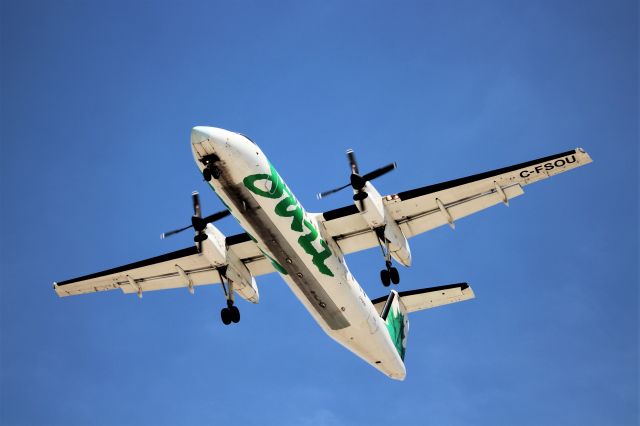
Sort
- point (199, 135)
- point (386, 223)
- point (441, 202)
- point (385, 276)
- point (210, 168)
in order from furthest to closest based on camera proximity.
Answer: point (441, 202) < point (385, 276) < point (386, 223) < point (210, 168) < point (199, 135)

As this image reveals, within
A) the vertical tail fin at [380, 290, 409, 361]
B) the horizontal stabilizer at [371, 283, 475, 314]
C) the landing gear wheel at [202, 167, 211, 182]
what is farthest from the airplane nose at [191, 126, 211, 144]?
the horizontal stabilizer at [371, 283, 475, 314]

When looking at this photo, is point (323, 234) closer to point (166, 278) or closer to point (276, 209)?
point (276, 209)

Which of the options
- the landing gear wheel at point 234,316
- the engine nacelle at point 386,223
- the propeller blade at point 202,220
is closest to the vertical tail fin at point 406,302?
the engine nacelle at point 386,223

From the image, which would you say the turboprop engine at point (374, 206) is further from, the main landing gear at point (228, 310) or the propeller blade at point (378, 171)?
the main landing gear at point (228, 310)

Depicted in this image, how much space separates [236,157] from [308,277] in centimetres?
492

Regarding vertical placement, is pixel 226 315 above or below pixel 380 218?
below

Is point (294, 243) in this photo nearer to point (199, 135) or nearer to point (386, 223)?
point (386, 223)

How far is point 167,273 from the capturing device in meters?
28.2

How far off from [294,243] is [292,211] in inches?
41.4

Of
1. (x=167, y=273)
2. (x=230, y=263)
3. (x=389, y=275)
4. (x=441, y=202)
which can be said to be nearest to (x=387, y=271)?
(x=389, y=275)

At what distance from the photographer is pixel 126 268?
2791 centimetres

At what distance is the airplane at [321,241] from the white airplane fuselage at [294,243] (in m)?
0.03

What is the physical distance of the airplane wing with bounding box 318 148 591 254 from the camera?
2398 cm

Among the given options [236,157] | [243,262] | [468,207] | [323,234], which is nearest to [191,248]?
[243,262]
